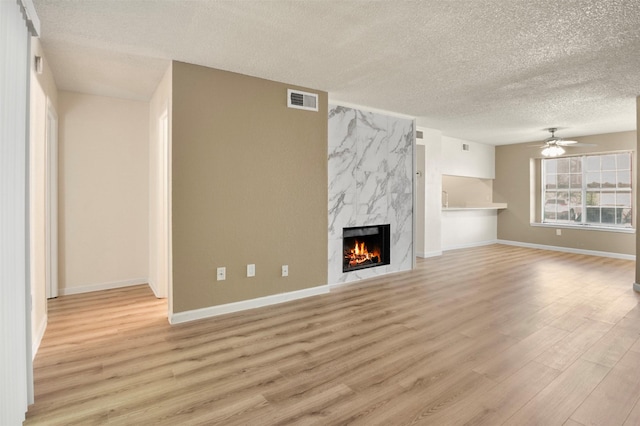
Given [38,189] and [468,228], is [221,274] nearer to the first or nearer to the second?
[38,189]

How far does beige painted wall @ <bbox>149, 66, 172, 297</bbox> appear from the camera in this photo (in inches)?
161

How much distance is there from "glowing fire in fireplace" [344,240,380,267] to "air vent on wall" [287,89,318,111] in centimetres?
220

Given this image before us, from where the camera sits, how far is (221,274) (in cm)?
354

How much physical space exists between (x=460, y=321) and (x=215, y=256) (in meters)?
2.65

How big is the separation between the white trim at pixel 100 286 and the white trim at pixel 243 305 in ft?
6.10

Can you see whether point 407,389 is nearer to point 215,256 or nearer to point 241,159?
point 215,256

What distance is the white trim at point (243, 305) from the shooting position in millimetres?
3332

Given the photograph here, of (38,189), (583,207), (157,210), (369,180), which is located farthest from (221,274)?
(583,207)

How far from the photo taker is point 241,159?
3.67 metres

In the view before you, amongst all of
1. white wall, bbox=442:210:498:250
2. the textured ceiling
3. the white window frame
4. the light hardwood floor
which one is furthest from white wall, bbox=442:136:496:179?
the light hardwood floor

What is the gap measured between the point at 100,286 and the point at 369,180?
4126mm

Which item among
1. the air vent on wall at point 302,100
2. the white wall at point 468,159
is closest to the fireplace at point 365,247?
the air vent on wall at point 302,100
